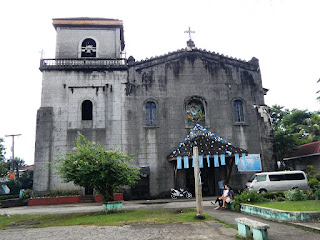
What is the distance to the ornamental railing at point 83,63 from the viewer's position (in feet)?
66.0

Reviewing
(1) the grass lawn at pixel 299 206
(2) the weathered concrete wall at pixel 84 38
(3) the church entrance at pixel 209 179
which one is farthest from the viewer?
(2) the weathered concrete wall at pixel 84 38

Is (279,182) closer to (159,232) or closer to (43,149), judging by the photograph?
(159,232)

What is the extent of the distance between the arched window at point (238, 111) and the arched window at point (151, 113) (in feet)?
20.7

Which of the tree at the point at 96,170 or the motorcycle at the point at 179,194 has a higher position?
the tree at the point at 96,170

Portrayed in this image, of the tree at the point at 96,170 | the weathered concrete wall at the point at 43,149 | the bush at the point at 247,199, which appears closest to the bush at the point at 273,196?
the bush at the point at 247,199

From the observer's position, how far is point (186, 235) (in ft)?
21.5

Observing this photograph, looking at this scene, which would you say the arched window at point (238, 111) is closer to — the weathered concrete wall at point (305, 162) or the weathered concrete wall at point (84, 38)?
the weathered concrete wall at point (305, 162)

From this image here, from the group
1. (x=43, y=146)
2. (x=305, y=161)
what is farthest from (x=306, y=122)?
(x=43, y=146)

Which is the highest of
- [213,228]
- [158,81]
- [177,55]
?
[177,55]

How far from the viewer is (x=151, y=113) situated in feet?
65.9

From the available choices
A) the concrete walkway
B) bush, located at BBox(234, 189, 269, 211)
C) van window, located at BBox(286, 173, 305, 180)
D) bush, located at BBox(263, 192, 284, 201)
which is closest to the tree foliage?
van window, located at BBox(286, 173, 305, 180)

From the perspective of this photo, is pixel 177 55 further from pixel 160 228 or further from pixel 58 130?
pixel 160 228

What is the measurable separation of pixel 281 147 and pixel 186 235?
66.9 feet

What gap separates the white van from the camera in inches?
646
